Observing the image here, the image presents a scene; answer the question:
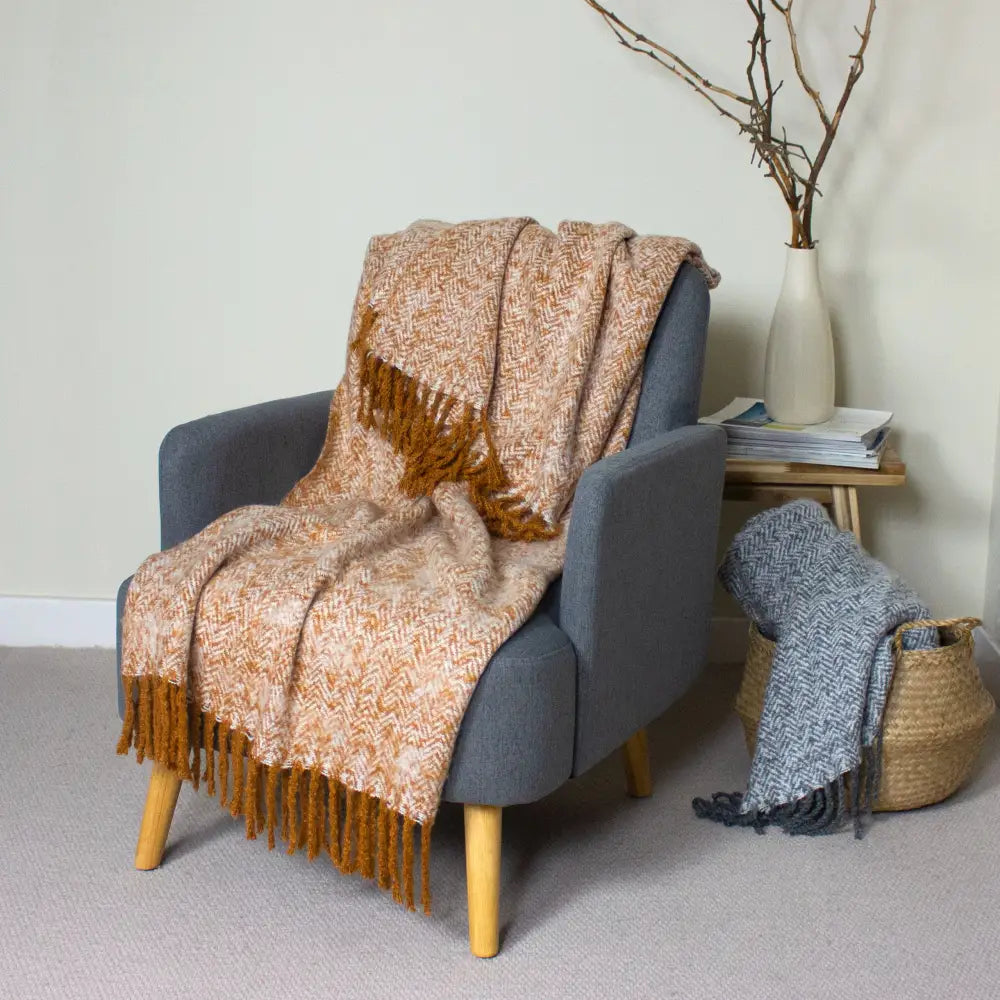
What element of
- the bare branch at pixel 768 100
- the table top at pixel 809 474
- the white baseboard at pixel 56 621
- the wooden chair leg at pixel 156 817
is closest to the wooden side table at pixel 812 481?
the table top at pixel 809 474

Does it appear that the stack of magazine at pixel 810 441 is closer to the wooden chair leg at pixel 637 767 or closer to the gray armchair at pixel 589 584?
the gray armchair at pixel 589 584

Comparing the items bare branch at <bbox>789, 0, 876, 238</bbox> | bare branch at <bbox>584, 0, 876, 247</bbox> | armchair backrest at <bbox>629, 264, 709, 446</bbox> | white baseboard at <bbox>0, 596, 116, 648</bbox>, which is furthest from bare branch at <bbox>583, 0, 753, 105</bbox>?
white baseboard at <bbox>0, 596, 116, 648</bbox>

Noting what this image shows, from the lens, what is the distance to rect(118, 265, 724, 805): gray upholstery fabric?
146 cm

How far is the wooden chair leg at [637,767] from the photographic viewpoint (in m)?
1.91

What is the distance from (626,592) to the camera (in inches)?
62.5

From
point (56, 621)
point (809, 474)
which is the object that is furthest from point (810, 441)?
point (56, 621)

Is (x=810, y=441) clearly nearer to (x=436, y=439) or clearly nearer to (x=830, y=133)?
(x=830, y=133)

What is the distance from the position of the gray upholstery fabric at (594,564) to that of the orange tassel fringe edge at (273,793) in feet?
0.36

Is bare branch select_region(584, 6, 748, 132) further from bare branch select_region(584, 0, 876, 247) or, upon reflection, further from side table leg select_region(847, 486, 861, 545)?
side table leg select_region(847, 486, 861, 545)

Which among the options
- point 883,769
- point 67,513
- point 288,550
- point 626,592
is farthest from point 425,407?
point 67,513

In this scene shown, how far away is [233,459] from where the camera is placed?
1.86 m

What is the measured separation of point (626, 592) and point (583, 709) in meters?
0.16

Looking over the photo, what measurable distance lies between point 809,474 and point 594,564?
658 mm

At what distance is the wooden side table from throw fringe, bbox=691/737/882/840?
0.39m
